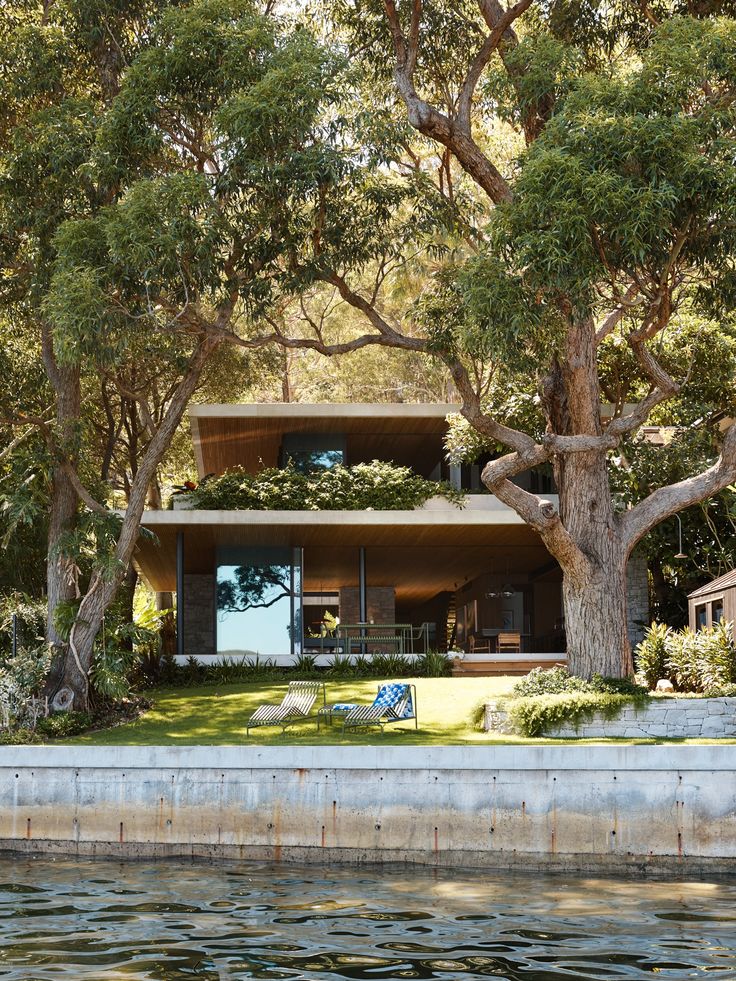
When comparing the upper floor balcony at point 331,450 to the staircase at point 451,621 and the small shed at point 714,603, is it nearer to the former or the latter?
the small shed at point 714,603

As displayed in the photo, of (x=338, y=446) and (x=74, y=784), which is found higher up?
(x=338, y=446)

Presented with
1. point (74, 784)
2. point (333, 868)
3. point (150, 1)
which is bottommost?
point (333, 868)

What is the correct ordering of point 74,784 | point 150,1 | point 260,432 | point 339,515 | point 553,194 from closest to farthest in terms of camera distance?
point 74,784 → point 553,194 → point 150,1 → point 339,515 → point 260,432

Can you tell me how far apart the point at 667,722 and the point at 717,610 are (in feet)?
18.6

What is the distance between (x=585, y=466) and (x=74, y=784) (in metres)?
9.11

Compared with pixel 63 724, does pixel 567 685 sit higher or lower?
higher

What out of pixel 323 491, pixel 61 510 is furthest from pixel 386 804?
pixel 323 491

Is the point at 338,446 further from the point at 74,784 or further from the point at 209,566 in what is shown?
the point at 74,784

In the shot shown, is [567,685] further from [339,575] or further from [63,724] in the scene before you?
[339,575]

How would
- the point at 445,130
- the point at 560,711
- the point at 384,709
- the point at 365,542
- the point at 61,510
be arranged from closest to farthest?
the point at 384,709, the point at 560,711, the point at 445,130, the point at 61,510, the point at 365,542

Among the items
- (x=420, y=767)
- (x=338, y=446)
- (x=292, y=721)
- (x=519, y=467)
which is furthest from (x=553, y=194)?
(x=338, y=446)

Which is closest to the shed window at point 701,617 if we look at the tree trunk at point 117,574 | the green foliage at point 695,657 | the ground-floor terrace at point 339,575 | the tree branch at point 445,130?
the green foliage at point 695,657

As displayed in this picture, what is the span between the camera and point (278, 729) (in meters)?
17.0

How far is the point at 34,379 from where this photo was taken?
2561 centimetres
